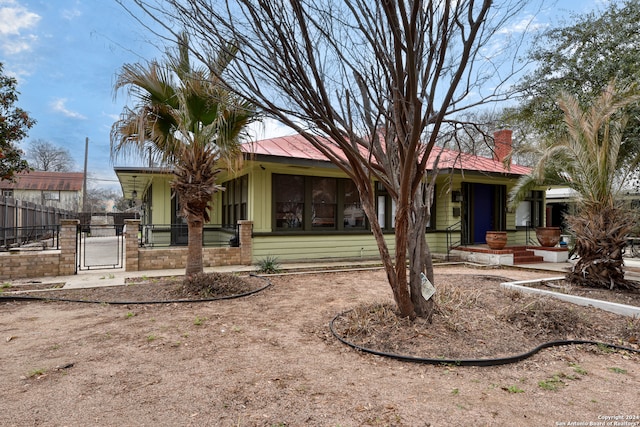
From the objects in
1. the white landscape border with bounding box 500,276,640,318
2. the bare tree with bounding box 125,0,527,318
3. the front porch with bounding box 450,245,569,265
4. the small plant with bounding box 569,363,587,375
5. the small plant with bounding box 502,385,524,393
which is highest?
the bare tree with bounding box 125,0,527,318

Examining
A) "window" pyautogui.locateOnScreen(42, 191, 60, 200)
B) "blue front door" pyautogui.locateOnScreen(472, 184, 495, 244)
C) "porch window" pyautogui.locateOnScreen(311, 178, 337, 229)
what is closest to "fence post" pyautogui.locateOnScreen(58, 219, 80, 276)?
"porch window" pyautogui.locateOnScreen(311, 178, 337, 229)

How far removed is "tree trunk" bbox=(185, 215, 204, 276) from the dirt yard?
41.2 inches

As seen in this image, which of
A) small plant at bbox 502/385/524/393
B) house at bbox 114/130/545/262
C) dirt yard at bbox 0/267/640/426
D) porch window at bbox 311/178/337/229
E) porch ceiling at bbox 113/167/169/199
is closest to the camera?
dirt yard at bbox 0/267/640/426

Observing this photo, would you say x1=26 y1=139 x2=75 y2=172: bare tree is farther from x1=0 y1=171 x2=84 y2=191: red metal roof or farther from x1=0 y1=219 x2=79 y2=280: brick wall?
x1=0 y1=219 x2=79 y2=280: brick wall

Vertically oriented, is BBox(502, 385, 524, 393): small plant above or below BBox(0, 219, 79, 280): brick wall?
below

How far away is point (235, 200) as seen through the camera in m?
11.2

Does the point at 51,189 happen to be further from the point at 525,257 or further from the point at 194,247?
the point at 525,257

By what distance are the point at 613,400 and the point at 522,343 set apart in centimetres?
105

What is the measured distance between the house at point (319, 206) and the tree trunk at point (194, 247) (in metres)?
2.01

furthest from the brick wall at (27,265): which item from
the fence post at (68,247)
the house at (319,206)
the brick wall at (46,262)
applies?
the house at (319,206)

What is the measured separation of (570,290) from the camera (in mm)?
5953

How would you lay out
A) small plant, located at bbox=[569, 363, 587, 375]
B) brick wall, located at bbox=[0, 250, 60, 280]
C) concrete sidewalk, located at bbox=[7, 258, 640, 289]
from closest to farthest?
small plant, located at bbox=[569, 363, 587, 375]
concrete sidewalk, located at bbox=[7, 258, 640, 289]
brick wall, located at bbox=[0, 250, 60, 280]

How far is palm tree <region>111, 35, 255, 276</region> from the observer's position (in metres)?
5.36

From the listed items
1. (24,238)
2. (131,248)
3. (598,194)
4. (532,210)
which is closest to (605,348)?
(598,194)
